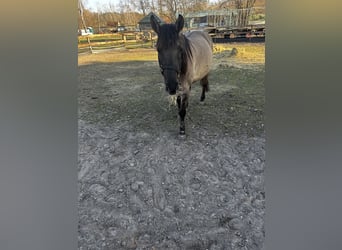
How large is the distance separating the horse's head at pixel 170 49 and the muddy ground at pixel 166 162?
6cm

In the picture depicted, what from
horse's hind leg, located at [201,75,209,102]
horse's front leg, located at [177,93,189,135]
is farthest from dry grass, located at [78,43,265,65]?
horse's front leg, located at [177,93,189,135]

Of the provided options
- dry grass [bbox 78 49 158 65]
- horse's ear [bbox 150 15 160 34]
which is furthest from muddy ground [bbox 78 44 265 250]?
horse's ear [bbox 150 15 160 34]

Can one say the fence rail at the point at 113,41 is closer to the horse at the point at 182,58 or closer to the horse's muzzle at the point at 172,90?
the horse at the point at 182,58

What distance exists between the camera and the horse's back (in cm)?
134

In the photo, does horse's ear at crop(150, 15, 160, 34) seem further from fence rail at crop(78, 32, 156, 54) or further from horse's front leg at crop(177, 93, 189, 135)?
horse's front leg at crop(177, 93, 189, 135)

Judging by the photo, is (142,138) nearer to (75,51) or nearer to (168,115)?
(168,115)

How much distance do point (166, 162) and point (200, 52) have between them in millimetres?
564

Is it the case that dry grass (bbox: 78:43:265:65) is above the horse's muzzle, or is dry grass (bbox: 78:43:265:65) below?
above

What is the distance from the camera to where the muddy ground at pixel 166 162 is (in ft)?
4.35

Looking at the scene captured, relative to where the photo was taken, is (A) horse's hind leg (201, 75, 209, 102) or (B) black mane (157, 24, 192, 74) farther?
(A) horse's hind leg (201, 75, 209, 102)

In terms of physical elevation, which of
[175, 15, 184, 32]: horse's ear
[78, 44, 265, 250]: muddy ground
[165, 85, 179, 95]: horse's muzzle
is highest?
[175, 15, 184, 32]: horse's ear
